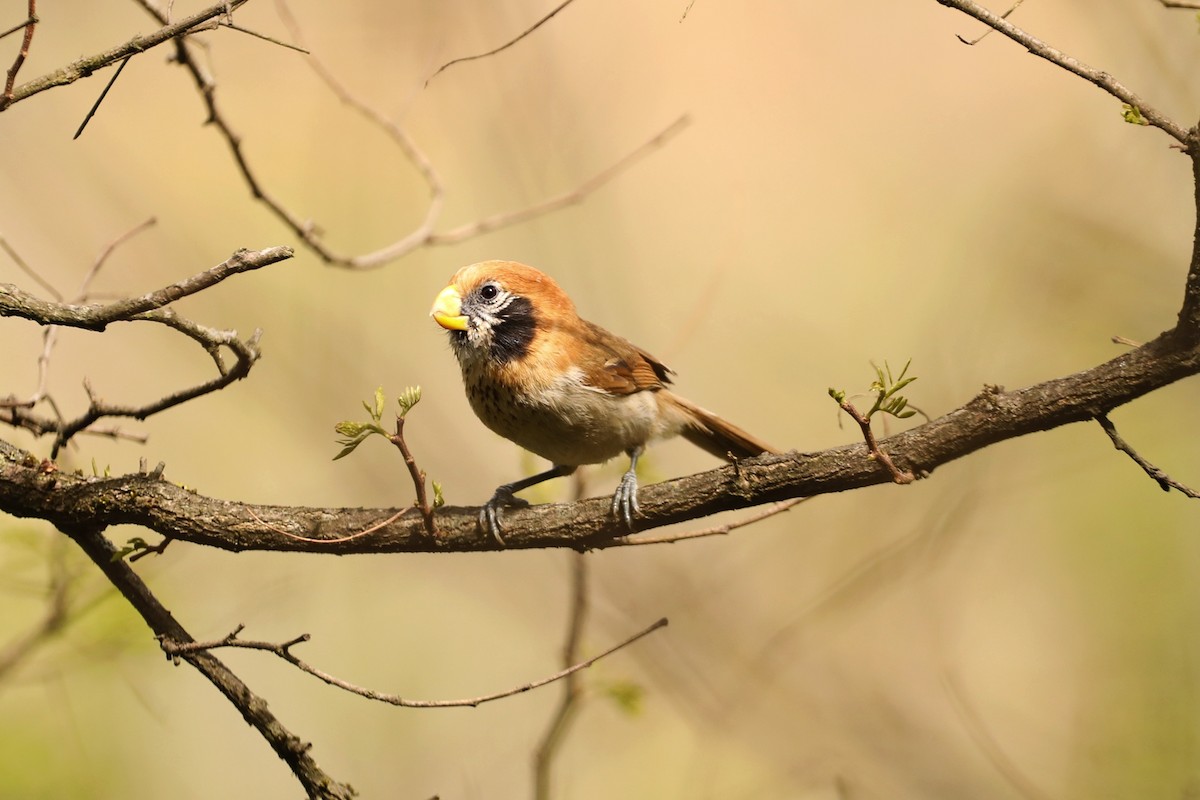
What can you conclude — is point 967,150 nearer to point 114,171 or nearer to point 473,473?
point 473,473

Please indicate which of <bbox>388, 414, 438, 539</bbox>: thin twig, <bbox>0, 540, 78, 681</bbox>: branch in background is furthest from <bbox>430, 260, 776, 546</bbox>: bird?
<bbox>0, 540, 78, 681</bbox>: branch in background

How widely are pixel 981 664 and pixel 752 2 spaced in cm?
285

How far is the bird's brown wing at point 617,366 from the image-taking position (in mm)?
2727

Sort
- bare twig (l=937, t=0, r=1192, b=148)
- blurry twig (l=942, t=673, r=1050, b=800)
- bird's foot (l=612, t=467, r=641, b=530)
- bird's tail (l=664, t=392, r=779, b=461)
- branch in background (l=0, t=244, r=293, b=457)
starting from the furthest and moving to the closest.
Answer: blurry twig (l=942, t=673, r=1050, b=800)
bird's tail (l=664, t=392, r=779, b=461)
bird's foot (l=612, t=467, r=641, b=530)
branch in background (l=0, t=244, r=293, b=457)
bare twig (l=937, t=0, r=1192, b=148)

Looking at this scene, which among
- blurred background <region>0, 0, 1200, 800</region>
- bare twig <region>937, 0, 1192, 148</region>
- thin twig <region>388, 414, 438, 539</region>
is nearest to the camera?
bare twig <region>937, 0, 1192, 148</region>

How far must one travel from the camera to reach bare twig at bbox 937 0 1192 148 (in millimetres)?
1484

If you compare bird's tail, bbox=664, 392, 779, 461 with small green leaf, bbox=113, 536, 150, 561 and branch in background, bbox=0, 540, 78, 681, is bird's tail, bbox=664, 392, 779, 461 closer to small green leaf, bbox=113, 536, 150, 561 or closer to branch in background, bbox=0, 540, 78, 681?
small green leaf, bbox=113, 536, 150, 561

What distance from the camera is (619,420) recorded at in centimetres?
278

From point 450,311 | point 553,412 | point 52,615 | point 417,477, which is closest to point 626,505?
point 417,477

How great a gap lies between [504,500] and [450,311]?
1.76 ft

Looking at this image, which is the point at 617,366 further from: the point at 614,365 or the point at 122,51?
the point at 122,51

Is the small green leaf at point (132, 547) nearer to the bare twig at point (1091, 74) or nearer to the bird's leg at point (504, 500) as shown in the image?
the bird's leg at point (504, 500)

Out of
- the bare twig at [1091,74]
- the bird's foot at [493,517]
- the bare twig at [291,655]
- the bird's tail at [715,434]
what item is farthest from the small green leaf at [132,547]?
the bare twig at [1091,74]

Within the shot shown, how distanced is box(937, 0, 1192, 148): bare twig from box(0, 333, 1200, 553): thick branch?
0.34 m
